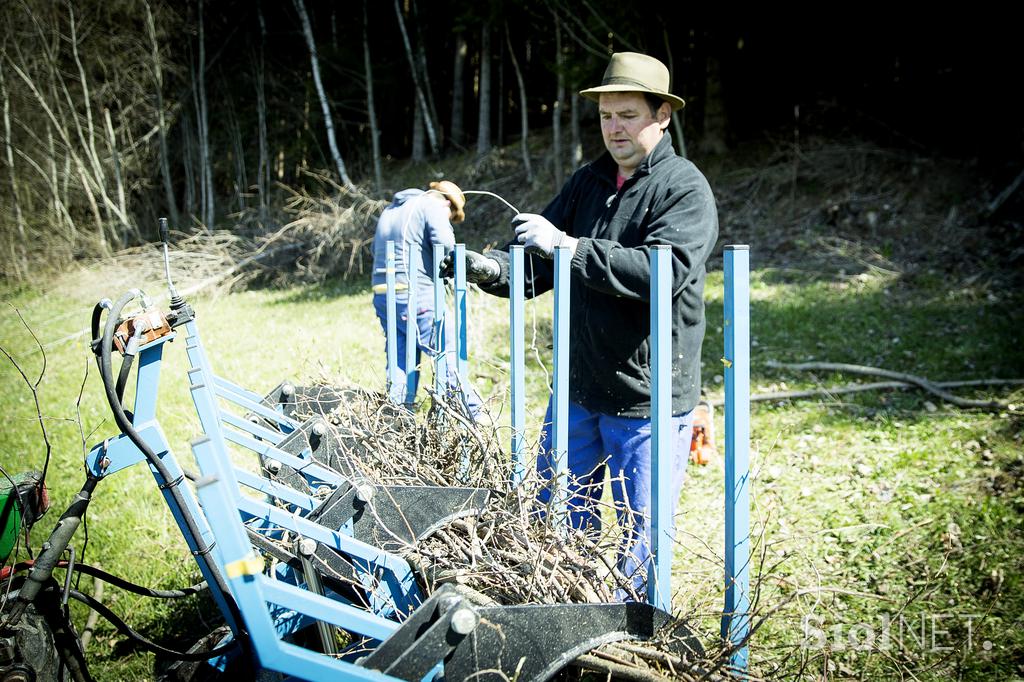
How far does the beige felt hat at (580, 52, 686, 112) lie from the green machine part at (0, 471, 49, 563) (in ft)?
7.55

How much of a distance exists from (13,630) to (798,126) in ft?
43.8

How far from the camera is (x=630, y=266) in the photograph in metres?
2.14

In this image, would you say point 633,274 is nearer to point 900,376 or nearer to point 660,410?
point 660,410

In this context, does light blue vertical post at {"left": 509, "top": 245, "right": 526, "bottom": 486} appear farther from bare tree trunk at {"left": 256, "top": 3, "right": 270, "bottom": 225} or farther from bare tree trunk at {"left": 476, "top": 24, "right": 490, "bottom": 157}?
bare tree trunk at {"left": 256, "top": 3, "right": 270, "bottom": 225}

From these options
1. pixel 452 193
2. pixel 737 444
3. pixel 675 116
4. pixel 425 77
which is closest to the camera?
pixel 737 444

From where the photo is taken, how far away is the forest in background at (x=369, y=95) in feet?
37.0

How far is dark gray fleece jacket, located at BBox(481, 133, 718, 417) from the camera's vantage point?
2164mm

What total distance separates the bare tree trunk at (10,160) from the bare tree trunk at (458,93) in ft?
32.7

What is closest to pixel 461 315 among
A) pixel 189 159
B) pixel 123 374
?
pixel 123 374

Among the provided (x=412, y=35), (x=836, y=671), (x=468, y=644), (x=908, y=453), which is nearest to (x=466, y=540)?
(x=468, y=644)

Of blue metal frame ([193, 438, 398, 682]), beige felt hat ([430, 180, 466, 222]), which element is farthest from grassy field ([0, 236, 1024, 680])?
blue metal frame ([193, 438, 398, 682])

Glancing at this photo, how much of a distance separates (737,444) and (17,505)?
2216 millimetres

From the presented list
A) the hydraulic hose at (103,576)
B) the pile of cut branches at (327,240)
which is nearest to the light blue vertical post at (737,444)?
the hydraulic hose at (103,576)

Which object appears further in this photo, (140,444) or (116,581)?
(116,581)
